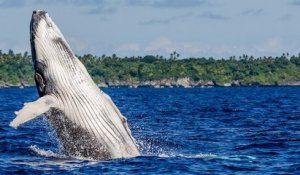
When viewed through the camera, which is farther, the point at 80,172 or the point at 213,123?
the point at 213,123

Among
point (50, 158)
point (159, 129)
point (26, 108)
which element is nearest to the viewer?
point (26, 108)

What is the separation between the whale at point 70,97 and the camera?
18.5 meters

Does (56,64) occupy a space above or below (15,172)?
above

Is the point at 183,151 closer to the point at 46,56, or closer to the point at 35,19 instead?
the point at 46,56

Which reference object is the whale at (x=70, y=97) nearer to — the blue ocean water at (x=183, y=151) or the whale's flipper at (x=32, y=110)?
the whale's flipper at (x=32, y=110)

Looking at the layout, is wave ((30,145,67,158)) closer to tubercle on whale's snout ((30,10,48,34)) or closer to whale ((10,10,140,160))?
whale ((10,10,140,160))

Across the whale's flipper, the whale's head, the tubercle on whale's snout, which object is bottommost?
the whale's flipper

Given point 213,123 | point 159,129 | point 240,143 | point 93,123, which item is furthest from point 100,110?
point 213,123

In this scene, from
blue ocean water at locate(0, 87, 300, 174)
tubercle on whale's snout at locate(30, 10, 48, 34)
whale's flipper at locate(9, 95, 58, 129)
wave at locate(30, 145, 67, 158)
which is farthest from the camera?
wave at locate(30, 145, 67, 158)

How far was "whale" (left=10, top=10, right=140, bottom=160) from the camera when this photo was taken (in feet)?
60.8

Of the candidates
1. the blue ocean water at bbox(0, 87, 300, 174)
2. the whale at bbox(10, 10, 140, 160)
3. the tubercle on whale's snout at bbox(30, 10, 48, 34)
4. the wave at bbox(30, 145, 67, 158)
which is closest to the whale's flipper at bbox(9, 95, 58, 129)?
the whale at bbox(10, 10, 140, 160)

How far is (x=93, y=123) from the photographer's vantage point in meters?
18.7

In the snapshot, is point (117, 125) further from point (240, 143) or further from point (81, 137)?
point (240, 143)

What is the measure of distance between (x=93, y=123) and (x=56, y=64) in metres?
1.39
